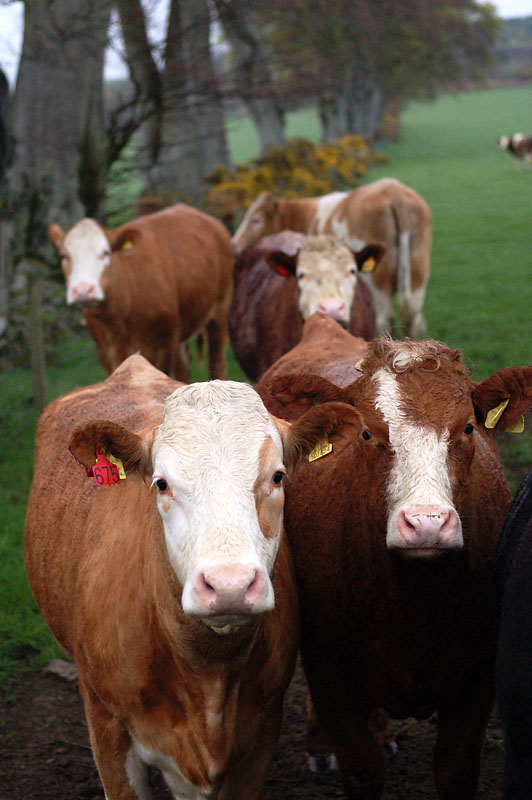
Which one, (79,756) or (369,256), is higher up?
(369,256)

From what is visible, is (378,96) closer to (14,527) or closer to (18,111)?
(18,111)

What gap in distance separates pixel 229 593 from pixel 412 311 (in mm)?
7808

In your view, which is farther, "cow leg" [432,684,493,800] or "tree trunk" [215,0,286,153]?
"tree trunk" [215,0,286,153]

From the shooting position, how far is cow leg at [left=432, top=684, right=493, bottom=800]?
11.0ft

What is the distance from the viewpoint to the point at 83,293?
7.13 meters

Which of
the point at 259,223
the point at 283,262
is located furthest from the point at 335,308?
the point at 259,223

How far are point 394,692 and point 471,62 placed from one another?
38584mm

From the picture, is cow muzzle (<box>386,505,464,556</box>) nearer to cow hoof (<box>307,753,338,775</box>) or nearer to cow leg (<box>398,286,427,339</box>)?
cow hoof (<box>307,753,338,775</box>)

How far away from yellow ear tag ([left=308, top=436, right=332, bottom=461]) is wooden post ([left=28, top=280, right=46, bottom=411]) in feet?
18.1

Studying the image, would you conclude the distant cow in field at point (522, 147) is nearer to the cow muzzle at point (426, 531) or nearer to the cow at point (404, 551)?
the cow at point (404, 551)

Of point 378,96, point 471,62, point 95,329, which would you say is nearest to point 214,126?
point 95,329

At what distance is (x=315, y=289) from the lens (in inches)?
259

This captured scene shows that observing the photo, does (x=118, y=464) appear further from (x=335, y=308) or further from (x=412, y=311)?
(x=412, y=311)

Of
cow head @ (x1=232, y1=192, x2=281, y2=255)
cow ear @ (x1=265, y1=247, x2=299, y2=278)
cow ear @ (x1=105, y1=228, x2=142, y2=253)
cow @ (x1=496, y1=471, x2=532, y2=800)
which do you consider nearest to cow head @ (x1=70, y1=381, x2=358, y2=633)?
cow @ (x1=496, y1=471, x2=532, y2=800)
